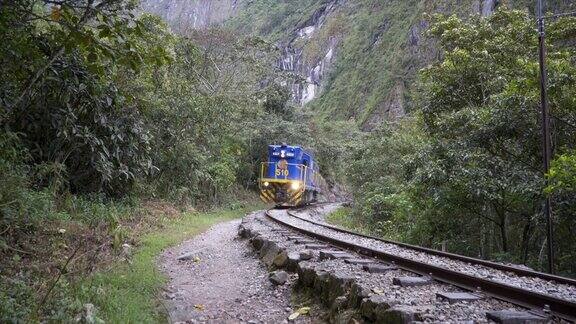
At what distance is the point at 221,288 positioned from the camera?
7.23 metres

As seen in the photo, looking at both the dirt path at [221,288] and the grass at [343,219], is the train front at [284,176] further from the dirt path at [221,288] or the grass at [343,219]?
the dirt path at [221,288]

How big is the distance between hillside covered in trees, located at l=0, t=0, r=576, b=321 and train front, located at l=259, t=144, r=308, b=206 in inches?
76.5

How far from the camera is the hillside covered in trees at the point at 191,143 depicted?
5.71m

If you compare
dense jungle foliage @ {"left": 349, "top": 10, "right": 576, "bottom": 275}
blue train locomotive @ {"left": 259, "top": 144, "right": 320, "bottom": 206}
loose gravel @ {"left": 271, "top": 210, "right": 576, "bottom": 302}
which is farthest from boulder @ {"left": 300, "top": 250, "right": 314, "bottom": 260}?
blue train locomotive @ {"left": 259, "top": 144, "right": 320, "bottom": 206}

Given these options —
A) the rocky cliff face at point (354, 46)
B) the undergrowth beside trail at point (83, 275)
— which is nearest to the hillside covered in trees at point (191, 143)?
the undergrowth beside trail at point (83, 275)

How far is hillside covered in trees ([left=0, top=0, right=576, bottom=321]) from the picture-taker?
5715mm

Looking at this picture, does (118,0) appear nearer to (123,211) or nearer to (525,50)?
(123,211)

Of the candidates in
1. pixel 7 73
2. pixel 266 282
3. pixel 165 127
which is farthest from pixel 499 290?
pixel 165 127

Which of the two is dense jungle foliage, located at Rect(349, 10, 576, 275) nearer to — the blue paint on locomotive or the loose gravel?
the loose gravel

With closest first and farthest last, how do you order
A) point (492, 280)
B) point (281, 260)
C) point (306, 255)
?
1. point (492, 280)
2. point (306, 255)
3. point (281, 260)

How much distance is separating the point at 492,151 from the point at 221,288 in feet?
27.9

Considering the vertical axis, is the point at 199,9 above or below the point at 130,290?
above

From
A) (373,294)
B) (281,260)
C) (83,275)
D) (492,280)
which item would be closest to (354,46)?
(281,260)

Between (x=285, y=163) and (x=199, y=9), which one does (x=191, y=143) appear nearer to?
(x=285, y=163)
